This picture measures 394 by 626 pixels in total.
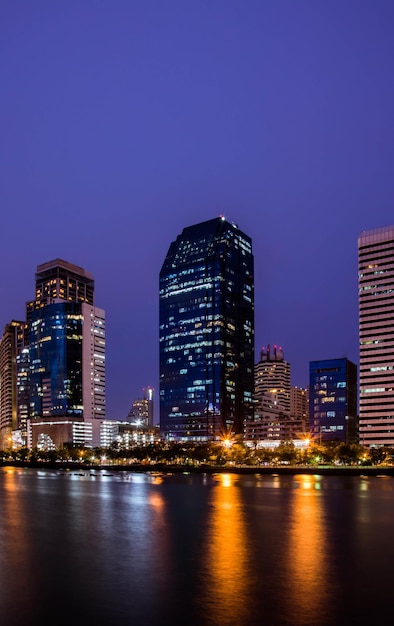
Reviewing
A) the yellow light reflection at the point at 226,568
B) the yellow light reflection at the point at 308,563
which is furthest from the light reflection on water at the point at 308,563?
the yellow light reflection at the point at 226,568

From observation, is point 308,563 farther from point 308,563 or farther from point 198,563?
point 198,563

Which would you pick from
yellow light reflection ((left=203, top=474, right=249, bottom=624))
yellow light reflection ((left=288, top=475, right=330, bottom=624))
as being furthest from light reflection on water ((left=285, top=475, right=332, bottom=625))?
yellow light reflection ((left=203, top=474, right=249, bottom=624))

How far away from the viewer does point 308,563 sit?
4272 centimetres

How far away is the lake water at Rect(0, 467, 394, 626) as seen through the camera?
30.9m

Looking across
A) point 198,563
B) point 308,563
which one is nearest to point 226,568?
point 198,563

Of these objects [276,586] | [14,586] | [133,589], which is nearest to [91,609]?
[133,589]

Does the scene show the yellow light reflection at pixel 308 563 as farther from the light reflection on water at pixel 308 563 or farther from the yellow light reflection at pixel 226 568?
the yellow light reflection at pixel 226 568

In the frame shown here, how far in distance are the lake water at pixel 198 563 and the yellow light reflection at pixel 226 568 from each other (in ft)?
0.25

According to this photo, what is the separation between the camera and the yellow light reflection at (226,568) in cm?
3113

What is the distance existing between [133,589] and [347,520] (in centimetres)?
3380

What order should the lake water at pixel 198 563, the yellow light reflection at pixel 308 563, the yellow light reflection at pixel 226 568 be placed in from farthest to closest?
the yellow light reflection at pixel 308 563, the yellow light reflection at pixel 226 568, the lake water at pixel 198 563

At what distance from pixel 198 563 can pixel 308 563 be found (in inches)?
291

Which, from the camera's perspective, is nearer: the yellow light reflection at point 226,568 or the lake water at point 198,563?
the lake water at point 198,563

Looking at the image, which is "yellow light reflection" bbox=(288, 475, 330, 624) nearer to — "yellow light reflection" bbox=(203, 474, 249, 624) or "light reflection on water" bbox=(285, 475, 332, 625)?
"light reflection on water" bbox=(285, 475, 332, 625)
